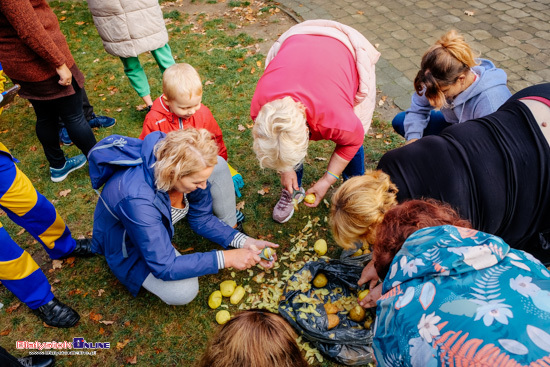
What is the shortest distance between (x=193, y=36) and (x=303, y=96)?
5.23 m

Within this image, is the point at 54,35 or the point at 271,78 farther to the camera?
the point at 54,35

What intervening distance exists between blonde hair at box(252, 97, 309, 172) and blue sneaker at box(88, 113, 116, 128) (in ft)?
11.3

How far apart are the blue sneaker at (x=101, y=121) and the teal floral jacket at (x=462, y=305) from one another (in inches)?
189

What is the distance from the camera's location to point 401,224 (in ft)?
5.91

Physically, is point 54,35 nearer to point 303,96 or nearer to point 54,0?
point 303,96

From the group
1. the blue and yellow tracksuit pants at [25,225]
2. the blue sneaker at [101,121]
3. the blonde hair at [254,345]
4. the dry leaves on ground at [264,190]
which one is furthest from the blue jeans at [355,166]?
the blue sneaker at [101,121]

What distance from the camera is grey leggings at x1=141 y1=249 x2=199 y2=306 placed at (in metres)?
2.94

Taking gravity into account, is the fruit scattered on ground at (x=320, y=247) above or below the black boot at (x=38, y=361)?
above

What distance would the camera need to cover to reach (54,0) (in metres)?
8.99

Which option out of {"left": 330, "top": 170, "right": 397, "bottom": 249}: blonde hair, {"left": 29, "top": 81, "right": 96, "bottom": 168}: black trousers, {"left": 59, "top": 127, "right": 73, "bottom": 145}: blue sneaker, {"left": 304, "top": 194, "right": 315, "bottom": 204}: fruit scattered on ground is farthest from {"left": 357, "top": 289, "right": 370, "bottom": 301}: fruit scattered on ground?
{"left": 59, "top": 127, "right": 73, "bottom": 145}: blue sneaker

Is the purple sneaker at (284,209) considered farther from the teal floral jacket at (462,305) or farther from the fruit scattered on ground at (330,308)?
the teal floral jacket at (462,305)

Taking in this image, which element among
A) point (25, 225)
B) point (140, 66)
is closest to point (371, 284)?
point (25, 225)

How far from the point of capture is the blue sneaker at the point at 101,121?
518cm

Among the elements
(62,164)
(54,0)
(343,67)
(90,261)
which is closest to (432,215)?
(343,67)
